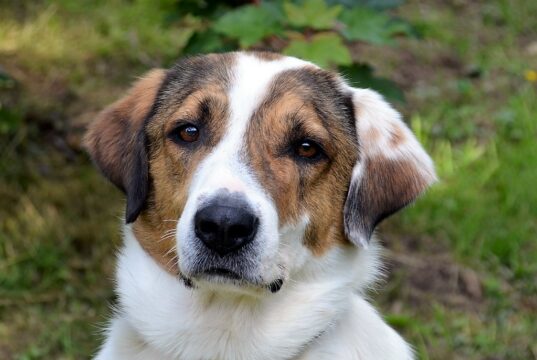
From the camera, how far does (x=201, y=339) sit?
3.97 meters

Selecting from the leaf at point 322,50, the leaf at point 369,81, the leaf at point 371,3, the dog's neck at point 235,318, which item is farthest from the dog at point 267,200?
the leaf at point 369,81

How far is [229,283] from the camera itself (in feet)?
12.0

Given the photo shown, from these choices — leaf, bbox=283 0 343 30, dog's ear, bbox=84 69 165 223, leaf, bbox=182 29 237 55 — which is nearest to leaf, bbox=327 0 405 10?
leaf, bbox=283 0 343 30

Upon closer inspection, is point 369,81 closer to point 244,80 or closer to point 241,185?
point 244,80

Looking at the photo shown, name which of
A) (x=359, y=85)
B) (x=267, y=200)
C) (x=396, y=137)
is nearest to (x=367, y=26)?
(x=359, y=85)

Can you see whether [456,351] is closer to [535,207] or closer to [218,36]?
[535,207]

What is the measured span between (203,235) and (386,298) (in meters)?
2.86

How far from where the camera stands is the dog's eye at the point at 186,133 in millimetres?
3984

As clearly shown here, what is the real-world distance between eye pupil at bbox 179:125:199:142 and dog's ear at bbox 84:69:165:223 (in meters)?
0.26

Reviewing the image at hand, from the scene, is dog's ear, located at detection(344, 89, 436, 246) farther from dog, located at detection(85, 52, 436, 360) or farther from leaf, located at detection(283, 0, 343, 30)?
leaf, located at detection(283, 0, 343, 30)

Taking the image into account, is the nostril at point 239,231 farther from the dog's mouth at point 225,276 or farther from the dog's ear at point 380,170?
the dog's ear at point 380,170

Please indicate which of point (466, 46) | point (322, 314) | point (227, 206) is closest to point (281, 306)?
point (322, 314)

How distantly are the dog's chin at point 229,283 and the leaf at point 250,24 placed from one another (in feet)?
4.71

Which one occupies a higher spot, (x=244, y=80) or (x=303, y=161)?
(x=244, y=80)
